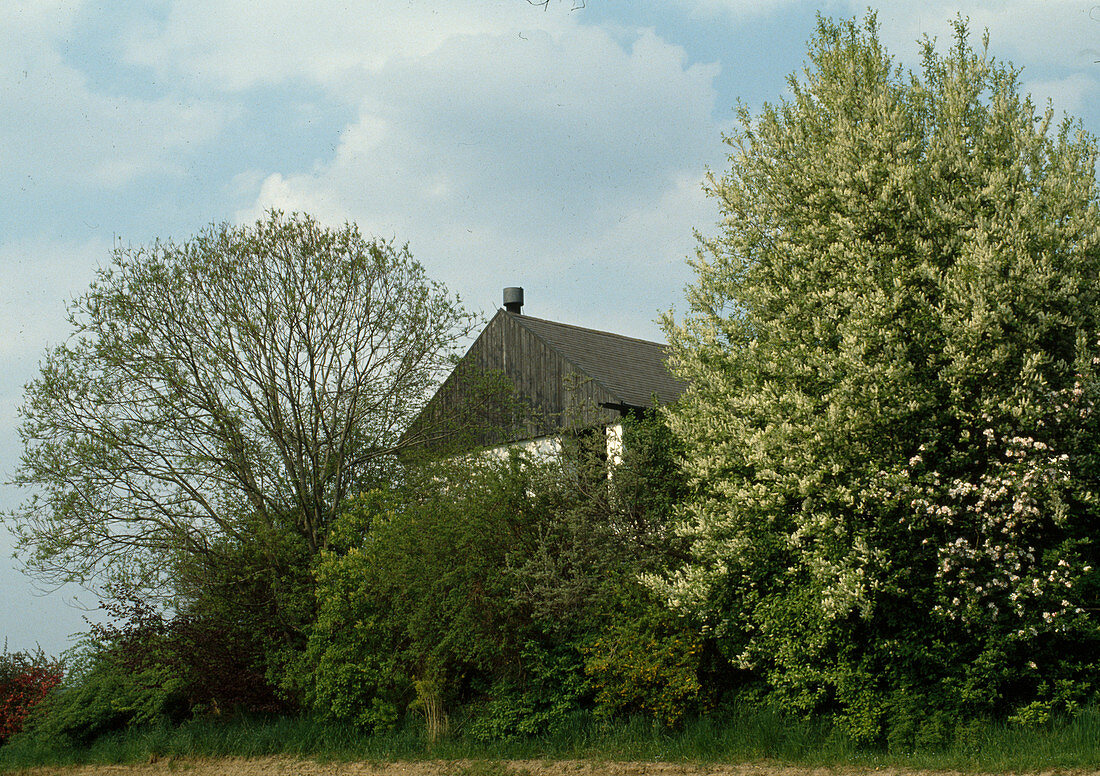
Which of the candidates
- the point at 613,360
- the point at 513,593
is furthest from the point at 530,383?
the point at 513,593

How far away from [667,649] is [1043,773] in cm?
466

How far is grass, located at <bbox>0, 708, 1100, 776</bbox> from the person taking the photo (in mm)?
9992

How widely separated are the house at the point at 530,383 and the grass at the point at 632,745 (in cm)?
564

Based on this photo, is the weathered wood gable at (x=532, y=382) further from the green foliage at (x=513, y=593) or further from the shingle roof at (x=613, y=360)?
the green foliage at (x=513, y=593)

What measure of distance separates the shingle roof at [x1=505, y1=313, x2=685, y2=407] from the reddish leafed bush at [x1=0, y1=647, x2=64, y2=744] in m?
14.8

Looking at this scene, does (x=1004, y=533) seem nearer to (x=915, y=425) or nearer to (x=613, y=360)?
(x=915, y=425)

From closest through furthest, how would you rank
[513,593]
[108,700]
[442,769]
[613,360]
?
[442,769] → [513,593] → [108,700] → [613,360]

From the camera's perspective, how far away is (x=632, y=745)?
12156 mm

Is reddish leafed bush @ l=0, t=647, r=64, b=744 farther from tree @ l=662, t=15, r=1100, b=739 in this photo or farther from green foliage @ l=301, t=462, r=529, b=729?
tree @ l=662, t=15, r=1100, b=739

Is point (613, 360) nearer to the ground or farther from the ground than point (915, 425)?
farther from the ground

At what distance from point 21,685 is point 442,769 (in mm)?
13796

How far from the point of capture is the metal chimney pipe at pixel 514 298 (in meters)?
28.7

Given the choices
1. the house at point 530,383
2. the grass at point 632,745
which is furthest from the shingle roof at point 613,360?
the grass at point 632,745

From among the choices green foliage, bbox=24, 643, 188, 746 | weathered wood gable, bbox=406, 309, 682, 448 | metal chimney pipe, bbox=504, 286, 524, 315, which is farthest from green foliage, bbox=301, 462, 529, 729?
metal chimney pipe, bbox=504, 286, 524, 315
